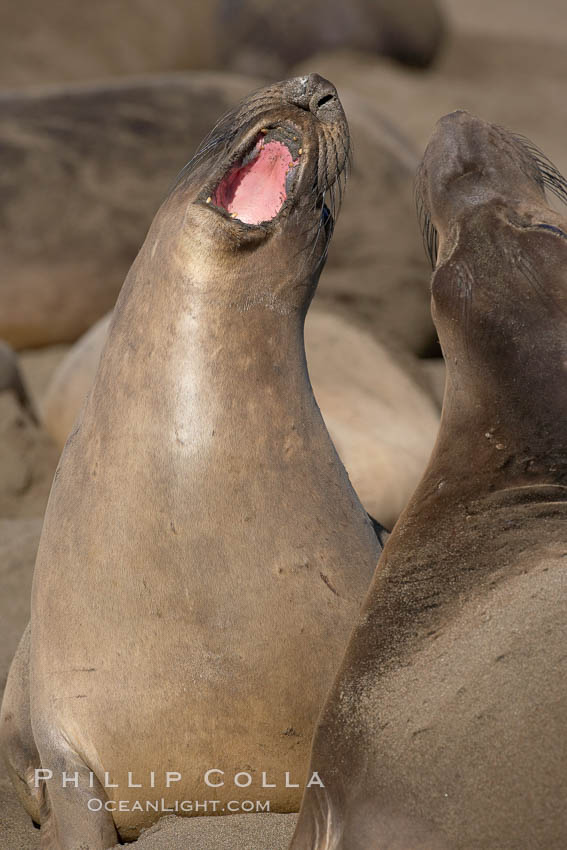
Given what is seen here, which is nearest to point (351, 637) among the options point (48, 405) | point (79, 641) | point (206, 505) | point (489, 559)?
point (489, 559)

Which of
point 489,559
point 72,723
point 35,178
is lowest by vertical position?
point 35,178

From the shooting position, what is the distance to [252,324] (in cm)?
221

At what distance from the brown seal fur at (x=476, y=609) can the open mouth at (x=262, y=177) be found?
0.41 meters

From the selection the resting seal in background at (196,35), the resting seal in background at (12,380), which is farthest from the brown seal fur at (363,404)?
the resting seal in background at (196,35)

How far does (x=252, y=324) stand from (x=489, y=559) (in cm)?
64

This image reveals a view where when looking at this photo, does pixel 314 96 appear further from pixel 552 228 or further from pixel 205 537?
pixel 205 537

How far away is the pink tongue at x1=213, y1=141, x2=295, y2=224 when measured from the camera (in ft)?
7.50

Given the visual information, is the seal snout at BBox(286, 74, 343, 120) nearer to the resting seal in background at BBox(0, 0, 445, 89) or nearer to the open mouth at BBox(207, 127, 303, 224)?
the open mouth at BBox(207, 127, 303, 224)

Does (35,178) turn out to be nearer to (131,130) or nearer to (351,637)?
(131,130)

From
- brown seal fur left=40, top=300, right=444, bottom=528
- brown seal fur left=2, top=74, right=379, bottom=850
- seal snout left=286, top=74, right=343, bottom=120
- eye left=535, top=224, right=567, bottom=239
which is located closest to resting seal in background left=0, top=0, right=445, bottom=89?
brown seal fur left=40, top=300, right=444, bottom=528

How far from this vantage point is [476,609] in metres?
1.84

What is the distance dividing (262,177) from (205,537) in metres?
0.71

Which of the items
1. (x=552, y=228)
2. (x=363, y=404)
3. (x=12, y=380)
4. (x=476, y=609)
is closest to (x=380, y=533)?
(x=476, y=609)

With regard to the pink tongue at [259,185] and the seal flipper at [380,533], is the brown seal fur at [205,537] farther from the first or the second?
the seal flipper at [380,533]
